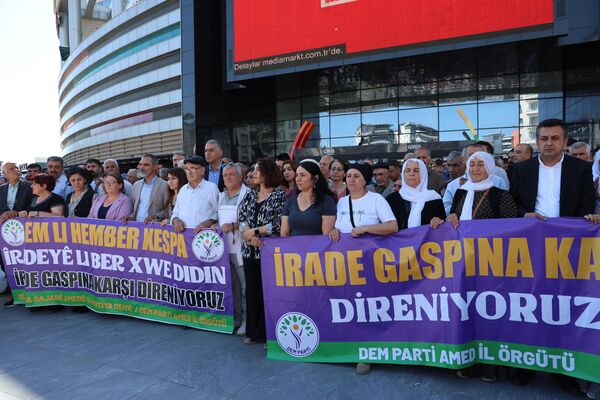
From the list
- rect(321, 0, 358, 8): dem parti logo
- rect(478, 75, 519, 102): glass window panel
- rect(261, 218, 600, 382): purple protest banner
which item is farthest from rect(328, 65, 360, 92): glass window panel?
rect(261, 218, 600, 382): purple protest banner

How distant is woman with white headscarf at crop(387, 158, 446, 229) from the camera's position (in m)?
3.79

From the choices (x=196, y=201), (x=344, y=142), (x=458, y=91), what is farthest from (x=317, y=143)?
(x=196, y=201)

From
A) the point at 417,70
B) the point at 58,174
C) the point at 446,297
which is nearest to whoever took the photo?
the point at 446,297

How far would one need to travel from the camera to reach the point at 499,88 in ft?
61.6

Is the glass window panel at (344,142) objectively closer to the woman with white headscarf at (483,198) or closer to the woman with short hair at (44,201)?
the woman with short hair at (44,201)

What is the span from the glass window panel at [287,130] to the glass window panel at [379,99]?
13.0ft

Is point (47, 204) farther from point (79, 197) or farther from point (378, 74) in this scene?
point (378, 74)

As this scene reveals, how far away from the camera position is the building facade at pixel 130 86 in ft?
102

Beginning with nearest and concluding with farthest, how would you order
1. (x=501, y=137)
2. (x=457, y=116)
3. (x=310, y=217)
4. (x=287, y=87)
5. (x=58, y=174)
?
(x=310, y=217) → (x=58, y=174) → (x=501, y=137) → (x=457, y=116) → (x=287, y=87)

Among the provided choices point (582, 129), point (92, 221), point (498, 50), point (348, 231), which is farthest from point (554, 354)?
point (582, 129)

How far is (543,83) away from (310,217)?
60.2ft

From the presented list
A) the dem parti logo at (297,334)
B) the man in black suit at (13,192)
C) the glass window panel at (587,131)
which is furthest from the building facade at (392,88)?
the dem parti logo at (297,334)

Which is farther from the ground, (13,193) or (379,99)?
(379,99)

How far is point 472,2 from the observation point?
14.3 meters
